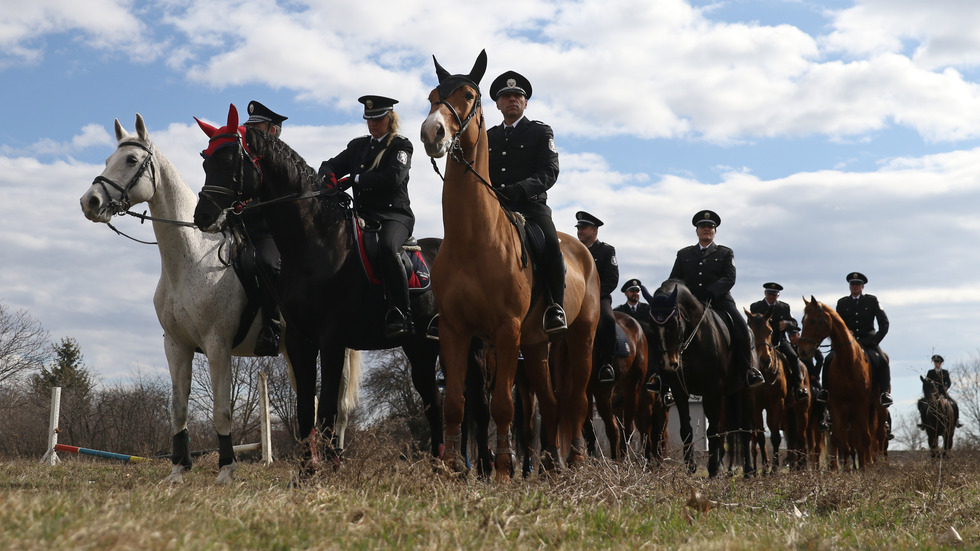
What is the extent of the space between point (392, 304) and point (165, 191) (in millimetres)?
2843

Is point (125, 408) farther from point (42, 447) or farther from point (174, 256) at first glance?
point (174, 256)

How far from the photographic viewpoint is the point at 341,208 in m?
8.98

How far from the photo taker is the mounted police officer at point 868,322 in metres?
17.0

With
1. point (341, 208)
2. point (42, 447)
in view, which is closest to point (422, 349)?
point (341, 208)

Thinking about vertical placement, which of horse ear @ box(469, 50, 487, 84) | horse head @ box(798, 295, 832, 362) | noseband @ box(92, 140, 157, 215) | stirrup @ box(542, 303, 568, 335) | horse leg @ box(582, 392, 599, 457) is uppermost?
horse ear @ box(469, 50, 487, 84)

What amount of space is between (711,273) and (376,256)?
19.0 feet

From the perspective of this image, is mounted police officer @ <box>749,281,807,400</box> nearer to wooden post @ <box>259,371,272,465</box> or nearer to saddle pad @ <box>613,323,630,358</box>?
saddle pad @ <box>613,323,630,358</box>

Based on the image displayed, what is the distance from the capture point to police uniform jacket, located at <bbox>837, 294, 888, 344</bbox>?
1744cm

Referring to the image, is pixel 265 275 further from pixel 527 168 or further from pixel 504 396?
pixel 504 396

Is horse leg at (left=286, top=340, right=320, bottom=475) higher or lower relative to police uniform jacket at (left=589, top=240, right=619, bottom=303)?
lower

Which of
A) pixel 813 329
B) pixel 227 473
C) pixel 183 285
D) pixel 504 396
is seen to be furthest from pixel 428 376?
pixel 813 329

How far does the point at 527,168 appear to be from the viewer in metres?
8.84

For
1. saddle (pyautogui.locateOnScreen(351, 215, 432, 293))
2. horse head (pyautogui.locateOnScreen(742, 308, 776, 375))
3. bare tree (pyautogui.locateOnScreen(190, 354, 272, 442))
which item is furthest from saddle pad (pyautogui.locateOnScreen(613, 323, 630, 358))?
bare tree (pyautogui.locateOnScreen(190, 354, 272, 442))

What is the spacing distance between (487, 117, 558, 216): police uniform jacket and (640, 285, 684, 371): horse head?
3096 millimetres
